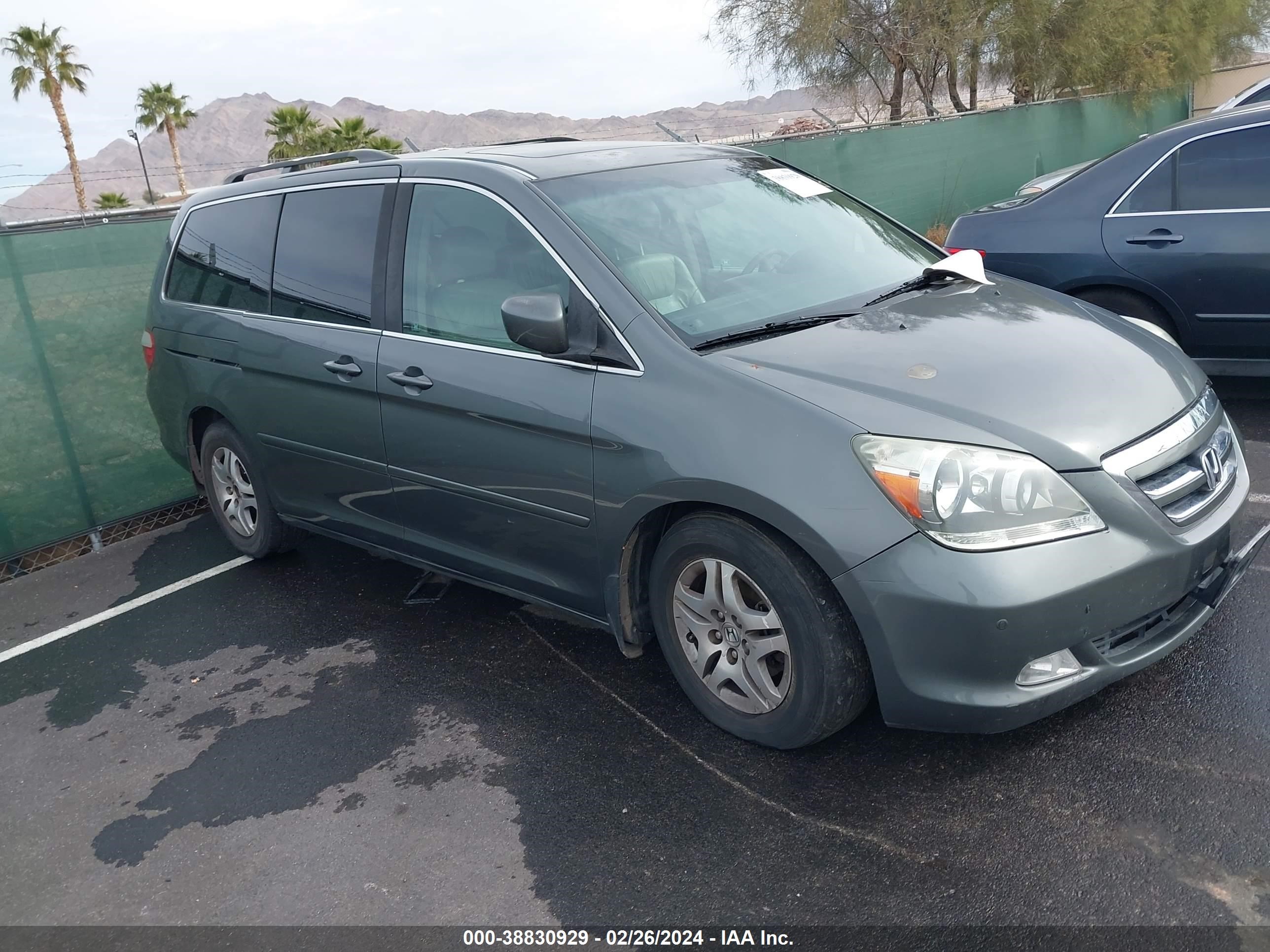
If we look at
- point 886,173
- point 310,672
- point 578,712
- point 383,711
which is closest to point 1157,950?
point 578,712

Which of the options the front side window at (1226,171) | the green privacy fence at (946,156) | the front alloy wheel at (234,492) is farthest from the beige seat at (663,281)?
Answer: the green privacy fence at (946,156)

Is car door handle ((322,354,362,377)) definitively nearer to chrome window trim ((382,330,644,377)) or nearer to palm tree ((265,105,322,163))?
chrome window trim ((382,330,644,377))

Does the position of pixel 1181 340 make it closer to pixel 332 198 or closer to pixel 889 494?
pixel 889 494

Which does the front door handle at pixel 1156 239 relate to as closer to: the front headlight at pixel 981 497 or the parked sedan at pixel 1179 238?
the parked sedan at pixel 1179 238

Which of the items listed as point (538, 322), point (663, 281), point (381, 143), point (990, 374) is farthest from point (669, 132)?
point (381, 143)

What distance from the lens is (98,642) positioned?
4891mm

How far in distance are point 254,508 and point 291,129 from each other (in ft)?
127

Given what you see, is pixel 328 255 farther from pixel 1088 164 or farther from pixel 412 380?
pixel 1088 164

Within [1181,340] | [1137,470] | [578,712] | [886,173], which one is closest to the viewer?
[1137,470]

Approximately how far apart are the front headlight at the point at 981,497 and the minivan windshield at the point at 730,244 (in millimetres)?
839

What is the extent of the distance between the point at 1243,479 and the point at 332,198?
354 centimetres

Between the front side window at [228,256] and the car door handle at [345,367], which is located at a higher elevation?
the front side window at [228,256]

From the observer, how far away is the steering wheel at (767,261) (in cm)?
380

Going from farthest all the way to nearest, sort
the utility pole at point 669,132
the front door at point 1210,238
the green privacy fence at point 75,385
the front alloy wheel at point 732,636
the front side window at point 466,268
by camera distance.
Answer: the utility pole at point 669,132
the green privacy fence at point 75,385
the front door at point 1210,238
the front side window at point 466,268
the front alloy wheel at point 732,636
